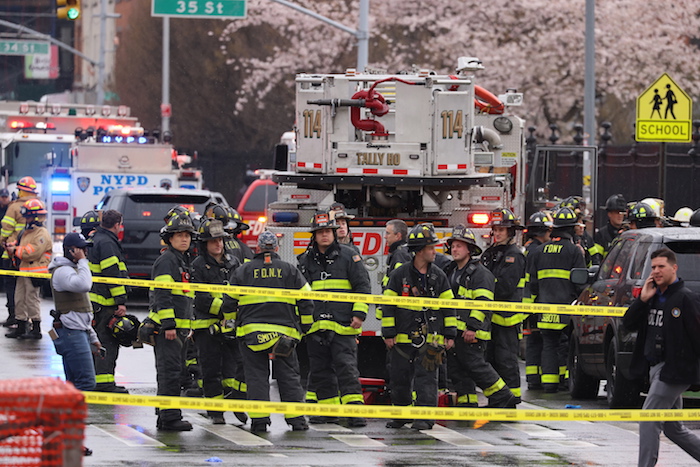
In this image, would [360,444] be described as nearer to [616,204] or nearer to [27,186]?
[616,204]

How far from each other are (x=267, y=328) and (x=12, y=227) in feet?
27.4

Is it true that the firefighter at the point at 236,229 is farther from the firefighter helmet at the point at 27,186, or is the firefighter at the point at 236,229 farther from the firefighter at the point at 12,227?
the firefighter at the point at 12,227

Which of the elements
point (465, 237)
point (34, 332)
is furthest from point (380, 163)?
point (34, 332)

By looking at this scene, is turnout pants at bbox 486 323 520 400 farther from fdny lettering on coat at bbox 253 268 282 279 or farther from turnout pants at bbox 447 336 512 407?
fdny lettering on coat at bbox 253 268 282 279

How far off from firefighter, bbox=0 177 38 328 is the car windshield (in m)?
2.59

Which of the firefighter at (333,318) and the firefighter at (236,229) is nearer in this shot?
the firefighter at (333,318)

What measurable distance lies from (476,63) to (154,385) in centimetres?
646

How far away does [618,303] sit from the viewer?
39.5 feet

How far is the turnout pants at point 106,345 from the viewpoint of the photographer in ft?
40.4

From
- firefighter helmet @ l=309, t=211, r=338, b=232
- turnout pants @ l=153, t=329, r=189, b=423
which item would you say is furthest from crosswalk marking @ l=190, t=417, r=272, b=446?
firefighter helmet @ l=309, t=211, r=338, b=232

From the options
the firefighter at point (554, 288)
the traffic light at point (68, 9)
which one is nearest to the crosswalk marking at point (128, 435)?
the firefighter at point (554, 288)

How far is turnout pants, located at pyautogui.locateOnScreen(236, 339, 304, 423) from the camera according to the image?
35.5ft

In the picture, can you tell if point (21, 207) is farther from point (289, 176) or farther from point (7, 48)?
point (7, 48)

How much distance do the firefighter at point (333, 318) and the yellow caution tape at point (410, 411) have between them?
9.81 feet
